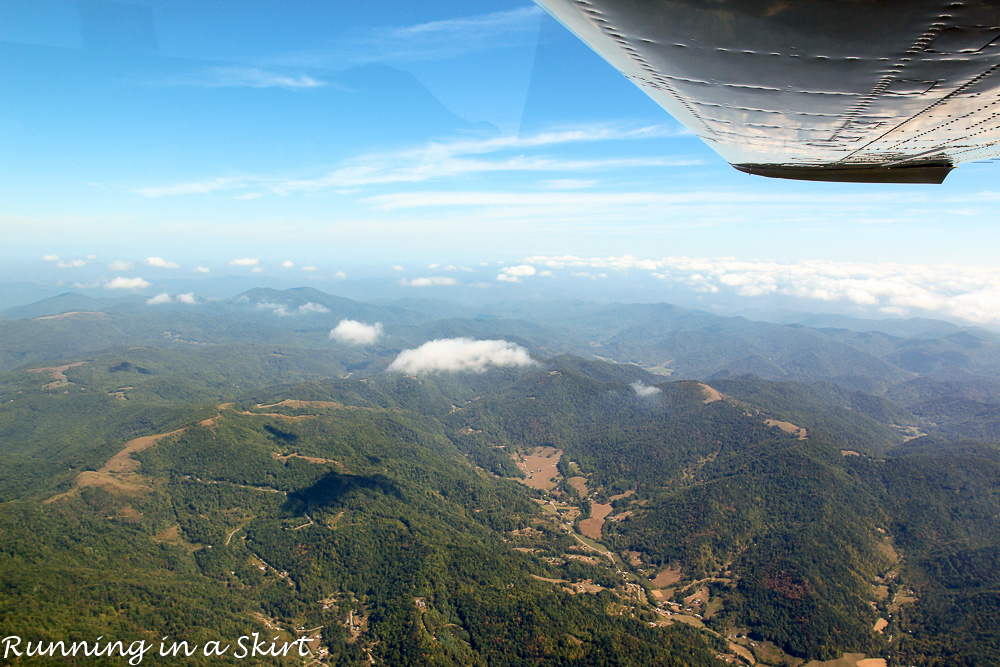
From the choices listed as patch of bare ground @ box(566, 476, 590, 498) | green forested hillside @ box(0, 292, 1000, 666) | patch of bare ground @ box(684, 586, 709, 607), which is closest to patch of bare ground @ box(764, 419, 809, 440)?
green forested hillside @ box(0, 292, 1000, 666)

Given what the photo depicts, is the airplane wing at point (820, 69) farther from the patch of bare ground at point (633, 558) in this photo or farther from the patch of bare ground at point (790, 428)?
the patch of bare ground at point (790, 428)

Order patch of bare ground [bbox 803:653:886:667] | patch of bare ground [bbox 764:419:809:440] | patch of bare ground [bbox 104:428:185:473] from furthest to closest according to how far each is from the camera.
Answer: patch of bare ground [bbox 764:419:809:440] < patch of bare ground [bbox 104:428:185:473] < patch of bare ground [bbox 803:653:886:667]

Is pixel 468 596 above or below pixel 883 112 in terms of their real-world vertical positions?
below

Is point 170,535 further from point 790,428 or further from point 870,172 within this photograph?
point 790,428

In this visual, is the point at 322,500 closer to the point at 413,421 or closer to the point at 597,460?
the point at 413,421

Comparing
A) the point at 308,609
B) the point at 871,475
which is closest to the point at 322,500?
the point at 308,609

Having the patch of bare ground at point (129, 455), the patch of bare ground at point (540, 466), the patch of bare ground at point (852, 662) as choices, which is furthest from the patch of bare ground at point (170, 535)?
the patch of bare ground at point (852, 662)

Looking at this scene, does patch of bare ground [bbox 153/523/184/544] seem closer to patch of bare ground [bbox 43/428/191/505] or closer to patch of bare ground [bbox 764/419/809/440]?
patch of bare ground [bbox 43/428/191/505]

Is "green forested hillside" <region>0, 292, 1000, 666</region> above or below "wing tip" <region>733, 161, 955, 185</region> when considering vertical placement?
below
